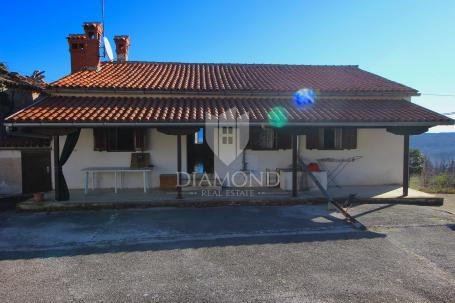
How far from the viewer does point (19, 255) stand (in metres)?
4.92

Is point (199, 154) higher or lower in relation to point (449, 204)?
higher

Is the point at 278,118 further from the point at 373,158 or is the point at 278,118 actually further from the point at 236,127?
the point at 373,158

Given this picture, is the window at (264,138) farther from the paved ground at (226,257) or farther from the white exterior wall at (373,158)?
the paved ground at (226,257)

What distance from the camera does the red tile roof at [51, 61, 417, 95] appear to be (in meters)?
9.97

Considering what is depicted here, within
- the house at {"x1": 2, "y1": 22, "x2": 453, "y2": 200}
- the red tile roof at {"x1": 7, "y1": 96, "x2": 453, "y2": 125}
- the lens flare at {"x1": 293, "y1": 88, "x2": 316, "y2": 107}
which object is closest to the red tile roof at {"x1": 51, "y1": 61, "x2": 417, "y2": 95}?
the house at {"x1": 2, "y1": 22, "x2": 453, "y2": 200}

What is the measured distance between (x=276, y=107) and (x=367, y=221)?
415cm

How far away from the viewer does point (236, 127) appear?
29.4 ft

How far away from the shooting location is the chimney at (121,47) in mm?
14586

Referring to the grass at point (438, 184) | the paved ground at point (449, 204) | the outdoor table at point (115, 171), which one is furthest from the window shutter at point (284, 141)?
the grass at point (438, 184)

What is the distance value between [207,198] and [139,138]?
299cm

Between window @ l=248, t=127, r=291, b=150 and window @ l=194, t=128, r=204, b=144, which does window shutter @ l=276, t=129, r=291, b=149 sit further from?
window @ l=194, t=128, r=204, b=144

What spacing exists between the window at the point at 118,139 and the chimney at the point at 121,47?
647 cm

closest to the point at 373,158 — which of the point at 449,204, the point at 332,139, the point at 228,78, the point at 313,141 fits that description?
the point at 332,139

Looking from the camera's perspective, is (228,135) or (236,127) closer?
(236,127)
